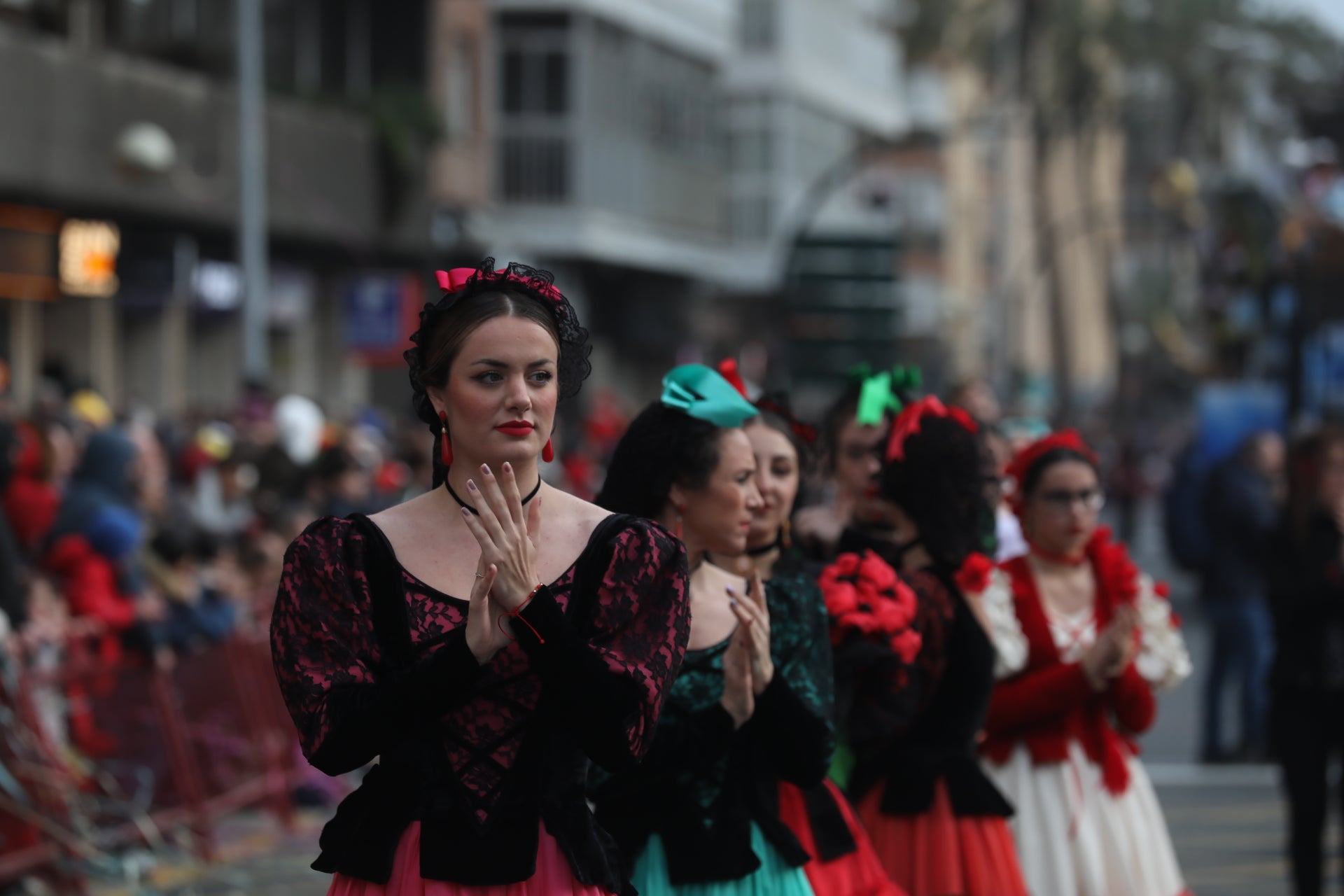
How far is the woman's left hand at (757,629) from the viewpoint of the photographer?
478 centimetres

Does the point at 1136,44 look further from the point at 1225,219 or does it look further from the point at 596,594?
the point at 596,594

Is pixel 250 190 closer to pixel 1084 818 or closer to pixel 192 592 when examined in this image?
pixel 192 592

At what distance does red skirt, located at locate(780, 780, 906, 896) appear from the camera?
17.3 ft

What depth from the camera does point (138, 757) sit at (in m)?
9.62

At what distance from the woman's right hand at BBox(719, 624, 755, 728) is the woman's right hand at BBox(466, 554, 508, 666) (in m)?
1.13

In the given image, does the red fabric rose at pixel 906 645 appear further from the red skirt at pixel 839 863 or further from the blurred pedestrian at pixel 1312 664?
the blurred pedestrian at pixel 1312 664

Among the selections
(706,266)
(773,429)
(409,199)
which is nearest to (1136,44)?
(706,266)

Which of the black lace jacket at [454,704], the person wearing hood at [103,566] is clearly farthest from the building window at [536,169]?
the black lace jacket at [454,704]

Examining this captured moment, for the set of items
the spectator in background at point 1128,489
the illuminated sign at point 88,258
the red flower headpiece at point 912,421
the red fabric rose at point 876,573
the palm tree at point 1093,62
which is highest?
the palm tree at point 1093,62

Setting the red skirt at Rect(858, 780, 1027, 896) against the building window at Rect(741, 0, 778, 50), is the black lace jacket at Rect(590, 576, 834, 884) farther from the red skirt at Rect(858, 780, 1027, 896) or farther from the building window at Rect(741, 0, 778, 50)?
the building window at Rect(741, 0, 778, 50)

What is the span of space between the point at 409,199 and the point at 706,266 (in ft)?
33.2

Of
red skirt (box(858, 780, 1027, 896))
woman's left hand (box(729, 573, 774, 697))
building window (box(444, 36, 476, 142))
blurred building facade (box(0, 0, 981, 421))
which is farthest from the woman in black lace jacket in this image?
building window (box(444, 36, 476, 142))

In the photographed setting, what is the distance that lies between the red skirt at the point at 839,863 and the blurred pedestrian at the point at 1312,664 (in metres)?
3.76

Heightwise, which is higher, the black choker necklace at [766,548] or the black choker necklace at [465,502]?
the black choker necklace at [465,502]
